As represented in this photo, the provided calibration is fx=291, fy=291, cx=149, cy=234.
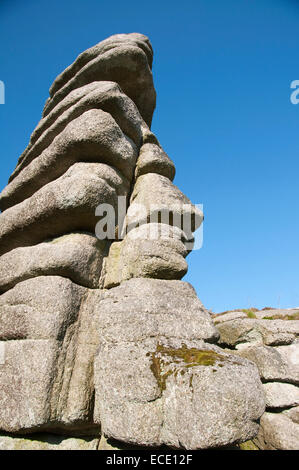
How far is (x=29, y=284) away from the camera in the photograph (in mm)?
4262

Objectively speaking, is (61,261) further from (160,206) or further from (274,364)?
(274,364)

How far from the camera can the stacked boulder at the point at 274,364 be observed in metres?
4.50

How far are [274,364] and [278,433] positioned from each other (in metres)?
1.00

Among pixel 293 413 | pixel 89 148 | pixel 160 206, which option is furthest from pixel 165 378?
pixel 89 148

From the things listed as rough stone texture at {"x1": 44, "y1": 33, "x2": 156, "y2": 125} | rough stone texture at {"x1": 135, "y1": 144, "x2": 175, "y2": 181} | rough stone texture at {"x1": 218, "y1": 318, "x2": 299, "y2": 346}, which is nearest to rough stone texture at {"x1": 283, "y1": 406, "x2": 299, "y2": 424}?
rough stone texture at {"x1": 218, "y1": 318, "x2": 299, "y2": 346}

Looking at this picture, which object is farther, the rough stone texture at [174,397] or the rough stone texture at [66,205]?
the rough stone texture at [66,205]

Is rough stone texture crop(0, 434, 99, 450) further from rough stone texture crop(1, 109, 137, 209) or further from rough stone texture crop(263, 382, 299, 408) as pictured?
rough stone texture crop(1, 109, 137, 209)

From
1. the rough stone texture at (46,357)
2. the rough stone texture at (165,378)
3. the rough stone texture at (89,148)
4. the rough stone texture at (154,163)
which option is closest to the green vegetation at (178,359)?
the rough stone texture at (165,378)

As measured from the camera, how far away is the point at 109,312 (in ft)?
12.3

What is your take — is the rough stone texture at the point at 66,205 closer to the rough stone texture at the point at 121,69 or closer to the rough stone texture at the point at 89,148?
the rough stone texture at the point at 89,148

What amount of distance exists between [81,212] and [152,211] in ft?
3.95

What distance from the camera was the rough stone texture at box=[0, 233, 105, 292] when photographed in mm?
4332
